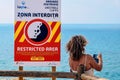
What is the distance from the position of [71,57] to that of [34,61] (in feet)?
4.11

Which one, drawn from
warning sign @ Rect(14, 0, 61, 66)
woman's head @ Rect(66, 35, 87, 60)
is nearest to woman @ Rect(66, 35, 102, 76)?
woman's head @ Rect(66, 35, 87, 60)

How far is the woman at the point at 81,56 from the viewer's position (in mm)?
7125

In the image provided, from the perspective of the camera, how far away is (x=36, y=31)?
8.31 m

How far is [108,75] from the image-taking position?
40531 millimetres

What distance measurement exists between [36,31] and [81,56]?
135 cm

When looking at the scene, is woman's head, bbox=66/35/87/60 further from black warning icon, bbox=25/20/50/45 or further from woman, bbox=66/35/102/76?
black warning icon, bbox=25/20/50/45

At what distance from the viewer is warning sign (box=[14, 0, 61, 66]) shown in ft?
27.1

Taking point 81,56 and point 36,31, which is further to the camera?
point 36,31

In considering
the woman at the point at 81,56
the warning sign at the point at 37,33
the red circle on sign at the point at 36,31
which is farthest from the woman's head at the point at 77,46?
the red circle on sign at the point at 36,31

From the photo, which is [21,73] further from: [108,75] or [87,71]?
[108,75]

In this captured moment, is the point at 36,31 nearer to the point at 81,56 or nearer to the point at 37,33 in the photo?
the point at 37,33

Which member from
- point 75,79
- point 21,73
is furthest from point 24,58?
point 75,79

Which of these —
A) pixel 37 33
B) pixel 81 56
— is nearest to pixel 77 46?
pixel 81 56

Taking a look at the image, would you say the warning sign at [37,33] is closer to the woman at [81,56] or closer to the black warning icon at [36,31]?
the black warning icon at [36,31]
